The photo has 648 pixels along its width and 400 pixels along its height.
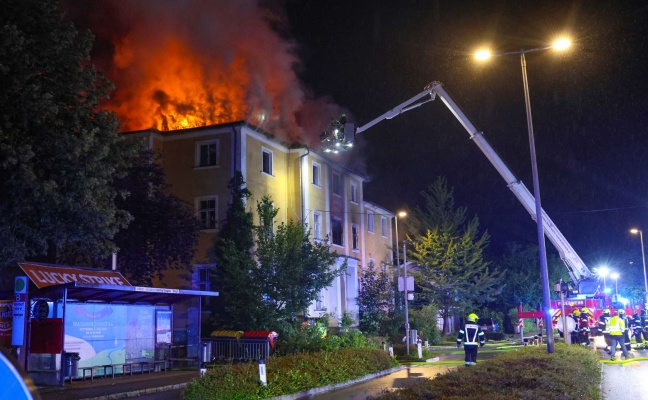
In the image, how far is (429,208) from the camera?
45.9 metres

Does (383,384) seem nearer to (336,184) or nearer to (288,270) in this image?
(288,270)

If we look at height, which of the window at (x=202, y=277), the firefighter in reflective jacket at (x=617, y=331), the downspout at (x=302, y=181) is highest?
the downspout at (x=302, y=181)

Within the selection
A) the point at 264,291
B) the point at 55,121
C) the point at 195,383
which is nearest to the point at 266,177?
the point at 264,291

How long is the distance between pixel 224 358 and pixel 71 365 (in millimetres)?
7096

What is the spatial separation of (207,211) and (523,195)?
538 inches

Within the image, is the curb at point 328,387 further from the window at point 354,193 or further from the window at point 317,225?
the window at point 354,193

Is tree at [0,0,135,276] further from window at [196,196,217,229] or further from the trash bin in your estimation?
window at [196,196,217,229]

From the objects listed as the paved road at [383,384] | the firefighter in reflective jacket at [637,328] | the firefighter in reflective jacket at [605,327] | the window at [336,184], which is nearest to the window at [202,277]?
the window at [336,184]

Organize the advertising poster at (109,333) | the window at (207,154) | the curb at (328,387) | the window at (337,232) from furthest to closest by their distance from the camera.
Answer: the window at (337,232)
the window at (207,154)
the advertising poster at (109,333)
the curb at (328,387)

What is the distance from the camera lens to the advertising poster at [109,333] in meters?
17.9

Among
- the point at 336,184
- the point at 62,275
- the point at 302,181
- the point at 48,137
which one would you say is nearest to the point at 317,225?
the point at 302,181

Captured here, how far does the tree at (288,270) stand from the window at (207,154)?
4.02 meters

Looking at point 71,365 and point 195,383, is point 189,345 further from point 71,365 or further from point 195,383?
point 195,383

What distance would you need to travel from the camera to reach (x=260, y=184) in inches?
1194
